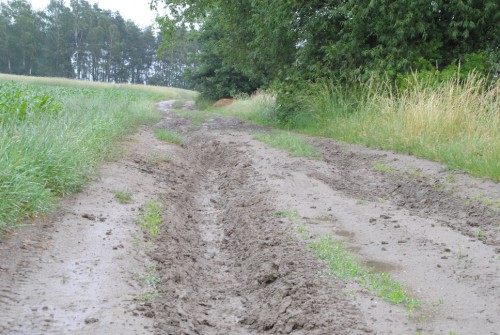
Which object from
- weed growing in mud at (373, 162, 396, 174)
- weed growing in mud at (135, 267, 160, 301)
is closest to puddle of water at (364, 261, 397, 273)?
weed growing in mud at (135, 267, 160, 301)

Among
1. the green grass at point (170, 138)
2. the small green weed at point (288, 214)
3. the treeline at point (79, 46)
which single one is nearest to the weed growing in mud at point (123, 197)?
A: the small green weed at point (288, 214)

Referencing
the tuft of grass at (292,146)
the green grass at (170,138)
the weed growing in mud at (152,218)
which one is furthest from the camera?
the green grass at (170,138)

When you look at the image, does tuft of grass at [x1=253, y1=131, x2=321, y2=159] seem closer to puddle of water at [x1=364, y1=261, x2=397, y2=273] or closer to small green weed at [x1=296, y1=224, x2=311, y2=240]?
small green weed at [x1=296, y1=224, x2=311, y2=240]

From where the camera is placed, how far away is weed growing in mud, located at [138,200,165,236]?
17.5 feet

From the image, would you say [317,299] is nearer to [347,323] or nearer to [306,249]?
[347,323]

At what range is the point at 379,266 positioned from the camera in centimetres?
432

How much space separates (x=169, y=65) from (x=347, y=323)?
310 ft

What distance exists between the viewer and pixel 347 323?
3.29 meters

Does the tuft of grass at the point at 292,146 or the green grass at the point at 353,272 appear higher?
the tuft of grass at the point at 292,146

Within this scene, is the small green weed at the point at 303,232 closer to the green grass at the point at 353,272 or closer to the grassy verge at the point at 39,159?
the green grass at the point at 353,272

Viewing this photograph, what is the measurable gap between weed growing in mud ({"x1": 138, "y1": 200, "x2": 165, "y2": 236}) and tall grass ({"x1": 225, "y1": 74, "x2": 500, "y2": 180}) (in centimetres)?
437

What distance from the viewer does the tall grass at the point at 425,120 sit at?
783 centimetres

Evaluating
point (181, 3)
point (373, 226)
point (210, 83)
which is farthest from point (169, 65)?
point (373, 226)

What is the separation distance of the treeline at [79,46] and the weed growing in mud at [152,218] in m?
65.4
